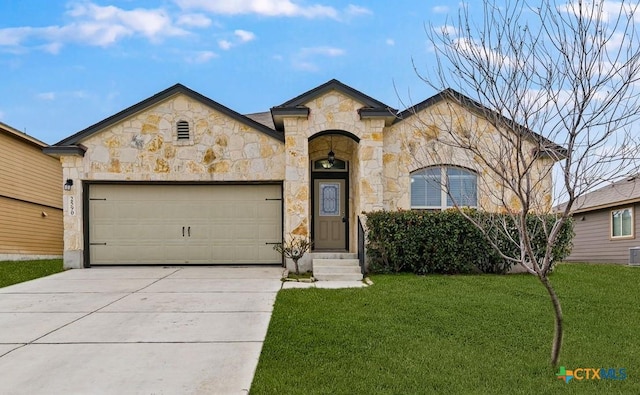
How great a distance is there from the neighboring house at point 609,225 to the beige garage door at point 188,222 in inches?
427

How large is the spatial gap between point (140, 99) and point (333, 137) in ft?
15.6

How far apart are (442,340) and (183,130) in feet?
27.1

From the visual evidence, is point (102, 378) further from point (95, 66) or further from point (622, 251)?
point (622, 251)

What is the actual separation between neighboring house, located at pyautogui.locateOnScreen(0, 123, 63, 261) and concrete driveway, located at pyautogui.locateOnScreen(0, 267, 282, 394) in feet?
24.3

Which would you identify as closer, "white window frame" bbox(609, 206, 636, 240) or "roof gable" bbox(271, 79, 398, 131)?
"roof gable" bbox(271, 79, 398, 131)

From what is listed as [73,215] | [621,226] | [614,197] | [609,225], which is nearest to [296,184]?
[73,215]

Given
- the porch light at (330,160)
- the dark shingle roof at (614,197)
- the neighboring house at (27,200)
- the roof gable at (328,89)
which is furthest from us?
the dark shingle roof at (614,197)

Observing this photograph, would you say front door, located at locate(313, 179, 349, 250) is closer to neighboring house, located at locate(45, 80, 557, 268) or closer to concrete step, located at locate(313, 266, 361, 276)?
neighboring house, located at locate(45, 80, 557, 268)

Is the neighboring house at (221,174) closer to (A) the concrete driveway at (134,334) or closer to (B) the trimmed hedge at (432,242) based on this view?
(B) the trimmed hedge at (432,242)

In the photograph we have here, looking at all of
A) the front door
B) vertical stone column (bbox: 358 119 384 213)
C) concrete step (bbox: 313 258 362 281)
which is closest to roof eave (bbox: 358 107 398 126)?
vertical stone column (bbox: 358 119 384 213)

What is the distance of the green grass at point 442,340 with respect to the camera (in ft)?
12.6

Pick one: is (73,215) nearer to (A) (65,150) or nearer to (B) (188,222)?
(A) (65,150)

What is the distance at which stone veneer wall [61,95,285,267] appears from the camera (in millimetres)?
11125

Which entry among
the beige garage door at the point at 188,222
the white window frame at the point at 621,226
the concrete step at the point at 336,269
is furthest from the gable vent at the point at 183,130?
the white window frame at the point at 621,226
